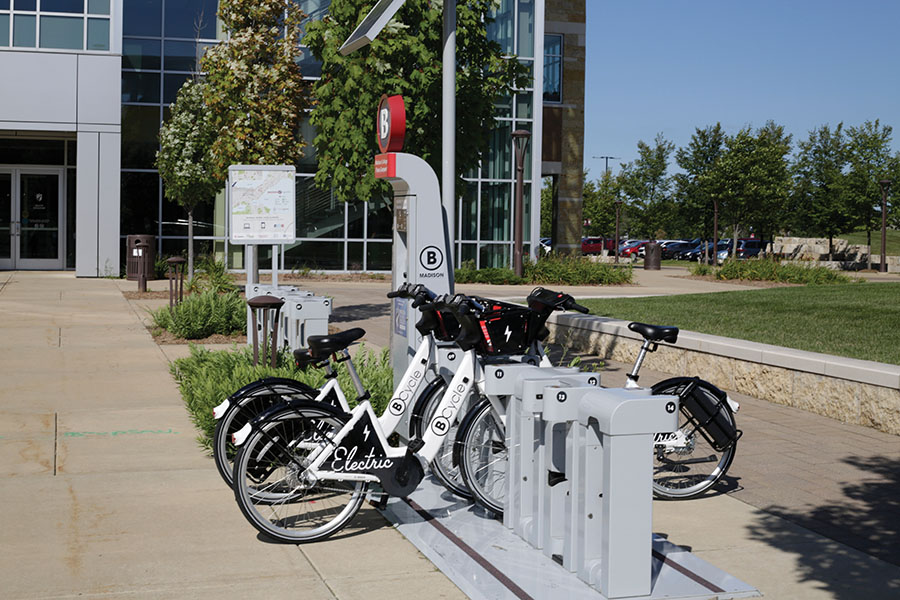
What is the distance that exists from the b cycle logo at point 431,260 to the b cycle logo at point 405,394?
5.48 ft

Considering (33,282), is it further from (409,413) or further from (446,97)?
(409,413)

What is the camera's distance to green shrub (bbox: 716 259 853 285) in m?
29.3

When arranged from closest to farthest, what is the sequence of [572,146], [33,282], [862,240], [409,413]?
[409,413], [33,282], [572,146], [862,240]

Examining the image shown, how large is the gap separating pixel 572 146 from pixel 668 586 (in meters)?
33.8

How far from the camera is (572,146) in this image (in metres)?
37.4

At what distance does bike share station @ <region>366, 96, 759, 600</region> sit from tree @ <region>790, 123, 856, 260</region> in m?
46.5

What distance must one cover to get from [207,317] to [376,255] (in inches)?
702

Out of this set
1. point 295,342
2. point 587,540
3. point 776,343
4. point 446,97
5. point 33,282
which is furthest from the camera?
point 33,282

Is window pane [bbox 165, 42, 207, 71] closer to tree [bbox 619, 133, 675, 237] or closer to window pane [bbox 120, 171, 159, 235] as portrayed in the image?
window pane [bbox 120, 171, 159, 235]

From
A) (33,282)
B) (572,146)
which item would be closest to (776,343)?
(33,282)

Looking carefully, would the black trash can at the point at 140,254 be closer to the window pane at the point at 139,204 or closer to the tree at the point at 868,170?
the window pane at the point at 139,204

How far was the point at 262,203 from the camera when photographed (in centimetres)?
1340

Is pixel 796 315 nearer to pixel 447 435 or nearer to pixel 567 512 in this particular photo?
pixel 447 435

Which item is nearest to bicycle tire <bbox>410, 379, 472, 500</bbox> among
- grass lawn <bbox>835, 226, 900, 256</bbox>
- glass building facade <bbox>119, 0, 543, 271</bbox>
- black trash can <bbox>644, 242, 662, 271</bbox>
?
glass building facade <bbox>119, 0, 543, 271</bbox>
